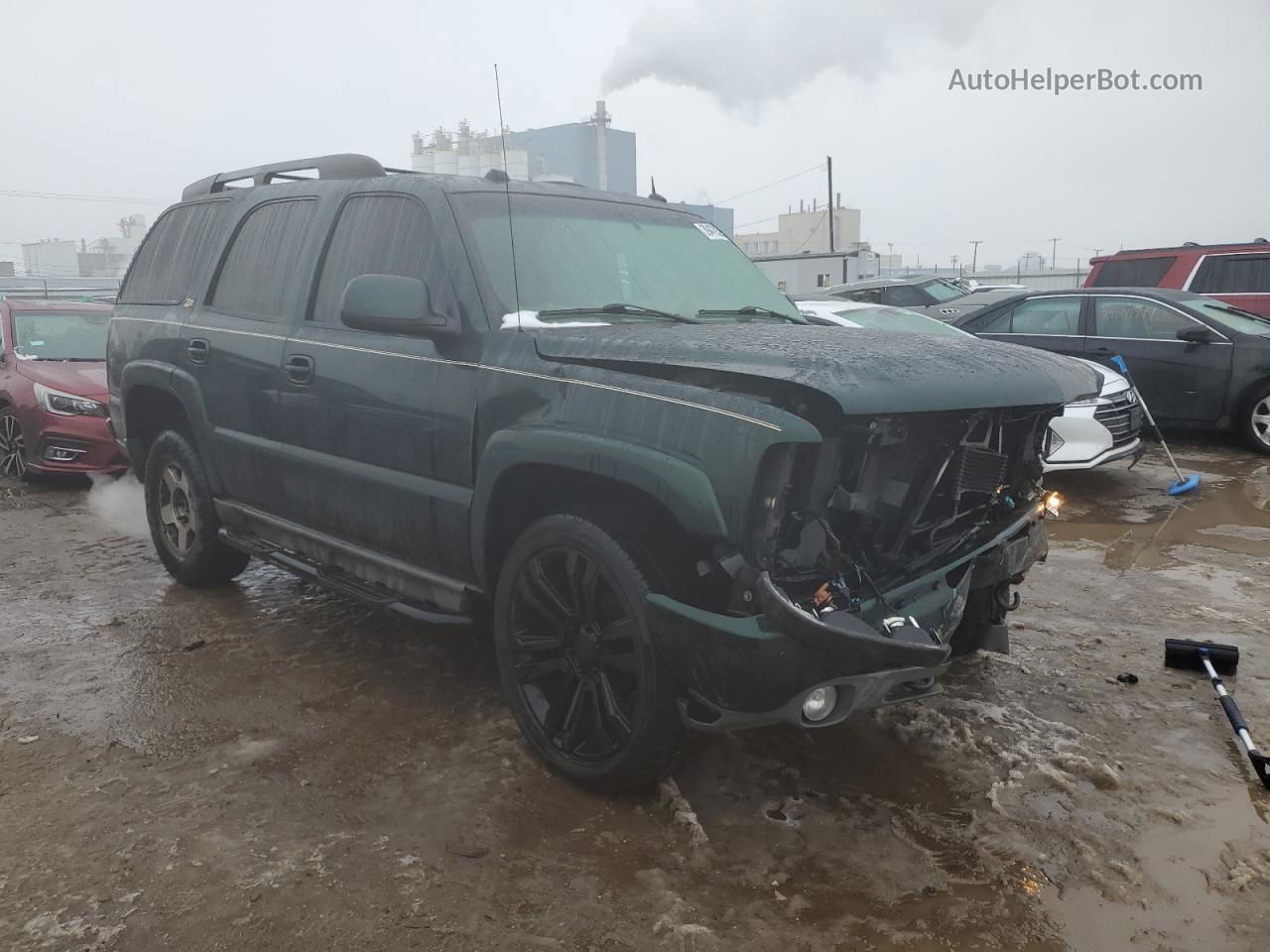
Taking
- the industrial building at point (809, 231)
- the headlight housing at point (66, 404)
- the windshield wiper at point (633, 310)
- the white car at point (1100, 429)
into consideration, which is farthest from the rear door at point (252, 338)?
the industrial building at point (809, 231)

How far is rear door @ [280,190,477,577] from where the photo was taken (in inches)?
139

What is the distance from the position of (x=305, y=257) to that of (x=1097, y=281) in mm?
11989

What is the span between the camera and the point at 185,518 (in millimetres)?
5387

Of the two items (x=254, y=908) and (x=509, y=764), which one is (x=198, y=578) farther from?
(x=254, y=908)

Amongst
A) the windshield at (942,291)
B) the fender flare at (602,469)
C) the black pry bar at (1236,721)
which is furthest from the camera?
the windshield at (942,291)

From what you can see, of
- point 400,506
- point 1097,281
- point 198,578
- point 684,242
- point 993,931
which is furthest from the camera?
point 1097,281

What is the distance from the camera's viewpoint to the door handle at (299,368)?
4086 mm

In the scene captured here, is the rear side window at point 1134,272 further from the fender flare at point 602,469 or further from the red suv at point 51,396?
the red suv at point 51,396

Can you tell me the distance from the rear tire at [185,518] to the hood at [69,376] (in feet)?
10.2

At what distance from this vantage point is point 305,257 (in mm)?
4309

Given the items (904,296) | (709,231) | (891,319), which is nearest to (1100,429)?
(891,319)

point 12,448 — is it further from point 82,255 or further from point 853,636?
point 82,255

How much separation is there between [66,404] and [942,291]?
16.4m

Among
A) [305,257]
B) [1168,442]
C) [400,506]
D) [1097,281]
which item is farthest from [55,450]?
[1097,281]
